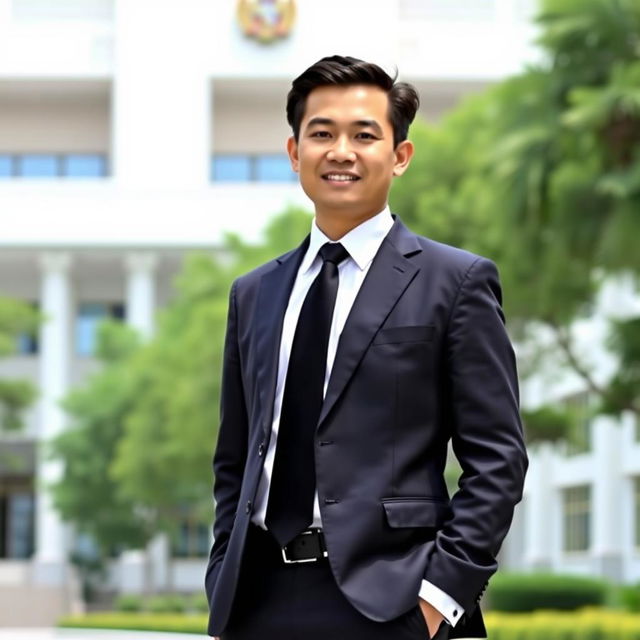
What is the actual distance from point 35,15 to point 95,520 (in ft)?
65.4

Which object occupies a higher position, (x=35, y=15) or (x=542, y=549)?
(x=35, y=15)

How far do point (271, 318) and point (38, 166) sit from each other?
4845 cm

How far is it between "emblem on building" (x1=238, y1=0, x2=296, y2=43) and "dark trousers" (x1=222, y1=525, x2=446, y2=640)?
47.6 meters

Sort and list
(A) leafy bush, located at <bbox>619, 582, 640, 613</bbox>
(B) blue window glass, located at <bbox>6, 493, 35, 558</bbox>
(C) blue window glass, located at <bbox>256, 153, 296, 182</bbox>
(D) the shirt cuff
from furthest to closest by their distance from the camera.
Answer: (B) blue window glass, located at <bbox>6, 493, 35, 558</bbox> → (C) blue window glass, located at <bbox>256, 153, 296, 182</bbox> → (A) leafy bush, located at <bbox>619, 582, 640, 613</bbox> → (D) the shirt cuff

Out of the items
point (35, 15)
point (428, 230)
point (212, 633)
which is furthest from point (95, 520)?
point (212, 633)

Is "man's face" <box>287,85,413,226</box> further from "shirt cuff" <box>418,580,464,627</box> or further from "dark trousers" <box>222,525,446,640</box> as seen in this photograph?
"shirt cuff" <box>418,580,464,627</box>

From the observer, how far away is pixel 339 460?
330 centimetres

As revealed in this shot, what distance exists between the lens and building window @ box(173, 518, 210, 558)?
159 ft

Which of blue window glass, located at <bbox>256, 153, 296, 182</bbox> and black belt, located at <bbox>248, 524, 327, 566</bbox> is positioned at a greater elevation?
blue window glass, located at <bbox>256, 153, 296, 182</bbox>

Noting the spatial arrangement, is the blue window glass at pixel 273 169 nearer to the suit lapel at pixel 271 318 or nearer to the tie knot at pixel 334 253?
the suit lapel at pixel 271 318

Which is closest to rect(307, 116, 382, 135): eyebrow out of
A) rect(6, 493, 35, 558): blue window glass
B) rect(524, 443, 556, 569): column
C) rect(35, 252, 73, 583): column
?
rect(524, 443, 556, 569): column

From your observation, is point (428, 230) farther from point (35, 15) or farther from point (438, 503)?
point (35, 15)

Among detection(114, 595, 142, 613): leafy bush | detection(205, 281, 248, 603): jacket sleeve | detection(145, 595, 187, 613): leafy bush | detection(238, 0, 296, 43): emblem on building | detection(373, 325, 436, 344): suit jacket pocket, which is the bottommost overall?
detection(114, 595, 142, 613): leafy bush

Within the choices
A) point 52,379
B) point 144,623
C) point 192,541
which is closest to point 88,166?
point 52,379
